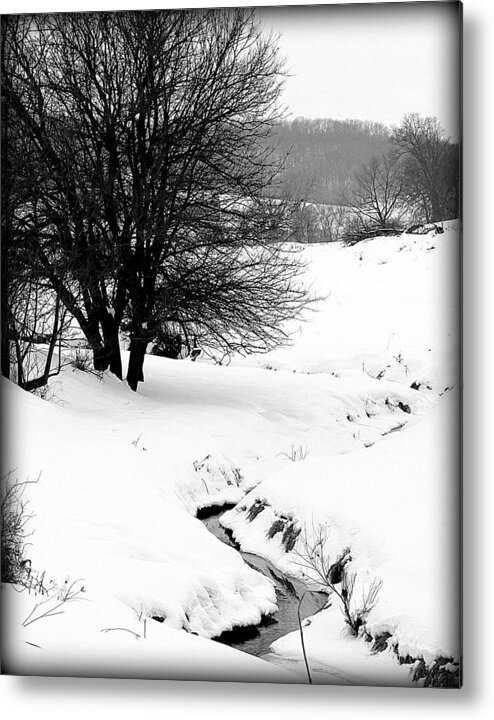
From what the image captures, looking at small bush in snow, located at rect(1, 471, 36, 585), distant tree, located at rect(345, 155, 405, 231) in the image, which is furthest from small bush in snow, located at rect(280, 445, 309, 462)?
small bush in snow, located at rect(1, 471, 36, 585)

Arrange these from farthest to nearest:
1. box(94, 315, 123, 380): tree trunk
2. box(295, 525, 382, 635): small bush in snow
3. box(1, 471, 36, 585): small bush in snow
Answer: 1. box(94, 315, 123, 380): tree trunk
2. box(1, 471, 36, 585): small bush in snow
3. box(295, 525, 382, 635): small bush in snow

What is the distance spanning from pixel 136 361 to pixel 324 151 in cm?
113

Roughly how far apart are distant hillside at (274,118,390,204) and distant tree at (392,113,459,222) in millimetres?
86

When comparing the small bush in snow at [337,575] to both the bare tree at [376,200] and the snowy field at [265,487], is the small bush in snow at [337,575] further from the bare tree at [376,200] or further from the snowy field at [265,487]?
the bare tree at [376,200]

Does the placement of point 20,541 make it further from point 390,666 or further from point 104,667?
point 390,666

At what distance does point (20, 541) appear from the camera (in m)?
3.94

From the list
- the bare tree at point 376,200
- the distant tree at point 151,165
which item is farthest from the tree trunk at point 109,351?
the bare tree at point 376,200

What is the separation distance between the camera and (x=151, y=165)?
4074mm

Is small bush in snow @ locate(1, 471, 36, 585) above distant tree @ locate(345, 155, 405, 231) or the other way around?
the other way around

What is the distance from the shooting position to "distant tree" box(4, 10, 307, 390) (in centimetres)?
397

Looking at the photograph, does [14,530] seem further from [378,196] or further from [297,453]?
[378,196]

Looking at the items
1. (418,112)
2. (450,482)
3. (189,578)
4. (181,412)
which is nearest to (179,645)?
(189,578)

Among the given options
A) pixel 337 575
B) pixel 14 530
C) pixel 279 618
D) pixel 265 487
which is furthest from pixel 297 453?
pixel 14 530

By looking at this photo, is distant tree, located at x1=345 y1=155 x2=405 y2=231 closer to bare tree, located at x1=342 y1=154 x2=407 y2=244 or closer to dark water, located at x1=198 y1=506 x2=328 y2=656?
bare tree, located at x1=342 y1=154 x2=407 y2=244
